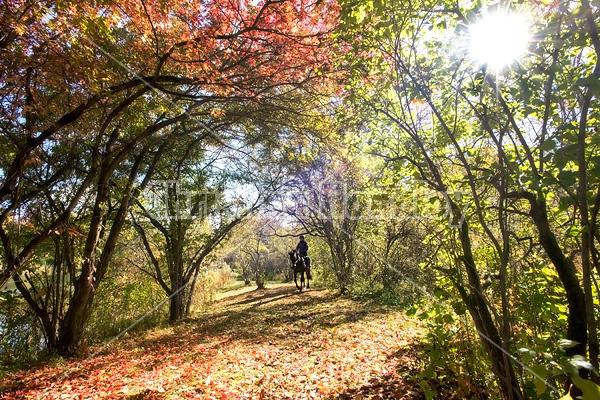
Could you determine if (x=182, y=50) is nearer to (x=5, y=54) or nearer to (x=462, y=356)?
(x=5, y=54)

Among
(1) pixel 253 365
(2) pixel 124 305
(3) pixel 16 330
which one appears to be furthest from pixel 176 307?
(1) pixel 253 365

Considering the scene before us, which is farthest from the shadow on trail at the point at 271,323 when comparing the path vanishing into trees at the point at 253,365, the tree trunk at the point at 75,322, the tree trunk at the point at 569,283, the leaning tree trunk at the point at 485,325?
the tree trunk at the point at 569,283

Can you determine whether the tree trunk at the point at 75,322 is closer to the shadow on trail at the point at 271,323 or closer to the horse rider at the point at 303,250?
the shadow on trail at the point at 271,323

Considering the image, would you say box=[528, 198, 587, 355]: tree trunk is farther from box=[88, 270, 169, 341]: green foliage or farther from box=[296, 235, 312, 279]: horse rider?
box=[296, 235, 312, 279]: horse rider

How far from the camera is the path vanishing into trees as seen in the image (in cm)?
344

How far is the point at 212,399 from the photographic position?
325 cm

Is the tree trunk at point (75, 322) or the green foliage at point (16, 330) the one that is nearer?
the tree trunk at point (75, 322)

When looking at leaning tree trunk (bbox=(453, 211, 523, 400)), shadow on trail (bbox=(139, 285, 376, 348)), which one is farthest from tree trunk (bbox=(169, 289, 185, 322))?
leaning tree trunk (bbox=(453, 211, 523, 400))

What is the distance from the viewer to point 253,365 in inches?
172

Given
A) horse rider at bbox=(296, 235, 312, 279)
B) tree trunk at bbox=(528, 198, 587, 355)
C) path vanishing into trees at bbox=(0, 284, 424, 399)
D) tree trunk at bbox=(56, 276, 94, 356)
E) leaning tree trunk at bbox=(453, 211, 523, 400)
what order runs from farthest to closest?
horse rider at bbox=(296, 235, 312, 279) → tree trunk at bbox=(56, 276, 94, 356) → path vanishing into trees at bbox=(0, 284, 424, 399) → leaning tree trunk at bbox=(453, 211, 523, 400) → tree trunk at bbox=(528, 198, 587, 355)

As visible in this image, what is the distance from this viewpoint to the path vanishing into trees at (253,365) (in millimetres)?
3443

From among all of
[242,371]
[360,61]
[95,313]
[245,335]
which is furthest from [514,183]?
[95,313]

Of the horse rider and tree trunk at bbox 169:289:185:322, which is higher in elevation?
the horse rider

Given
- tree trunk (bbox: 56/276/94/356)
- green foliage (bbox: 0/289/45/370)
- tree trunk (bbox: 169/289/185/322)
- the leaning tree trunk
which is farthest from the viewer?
tree trunk (bbox: 169/289/185/322)
